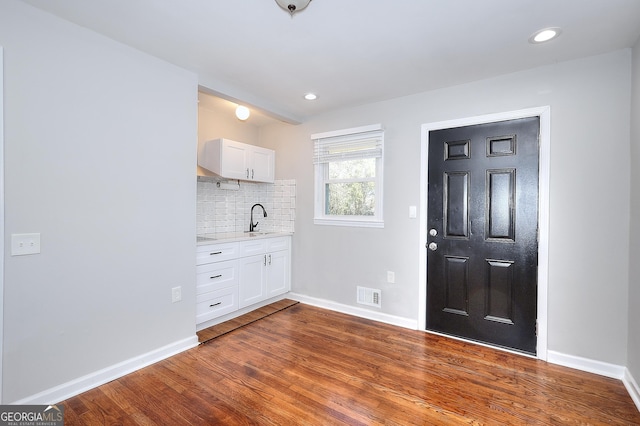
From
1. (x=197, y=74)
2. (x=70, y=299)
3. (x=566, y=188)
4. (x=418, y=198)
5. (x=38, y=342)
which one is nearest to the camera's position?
(x=38, y=342)

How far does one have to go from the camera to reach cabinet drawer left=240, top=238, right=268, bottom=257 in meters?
3.47

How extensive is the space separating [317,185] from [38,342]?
113 inches

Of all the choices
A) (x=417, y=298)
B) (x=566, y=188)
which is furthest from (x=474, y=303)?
(x=566, y=188)

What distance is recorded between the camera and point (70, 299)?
204 centimetres

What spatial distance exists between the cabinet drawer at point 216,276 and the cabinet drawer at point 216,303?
56 mm

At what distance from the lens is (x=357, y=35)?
82.9 inches

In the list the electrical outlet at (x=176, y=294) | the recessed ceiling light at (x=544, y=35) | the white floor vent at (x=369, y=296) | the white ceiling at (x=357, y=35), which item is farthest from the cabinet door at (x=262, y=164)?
the recessed ceiling light at (x=544, y=35)

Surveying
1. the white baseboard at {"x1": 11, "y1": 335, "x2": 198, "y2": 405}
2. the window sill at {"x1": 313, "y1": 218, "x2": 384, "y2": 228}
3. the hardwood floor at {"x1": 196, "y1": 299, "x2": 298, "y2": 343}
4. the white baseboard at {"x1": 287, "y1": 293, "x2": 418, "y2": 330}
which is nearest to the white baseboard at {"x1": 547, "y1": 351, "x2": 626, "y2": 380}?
the white baseboard at {"x1": 287, "y1": 293, "x2": 418, "y2": 330}

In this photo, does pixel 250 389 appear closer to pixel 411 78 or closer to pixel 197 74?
pixel 197 74

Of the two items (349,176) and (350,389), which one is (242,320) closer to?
(350,389)

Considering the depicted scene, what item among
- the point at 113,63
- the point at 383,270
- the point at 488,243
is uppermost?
the point at 113,63

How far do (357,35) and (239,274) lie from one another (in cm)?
258

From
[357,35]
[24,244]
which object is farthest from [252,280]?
[357,35]

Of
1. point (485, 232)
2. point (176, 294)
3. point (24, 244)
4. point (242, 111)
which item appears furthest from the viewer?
point (242, 111)
